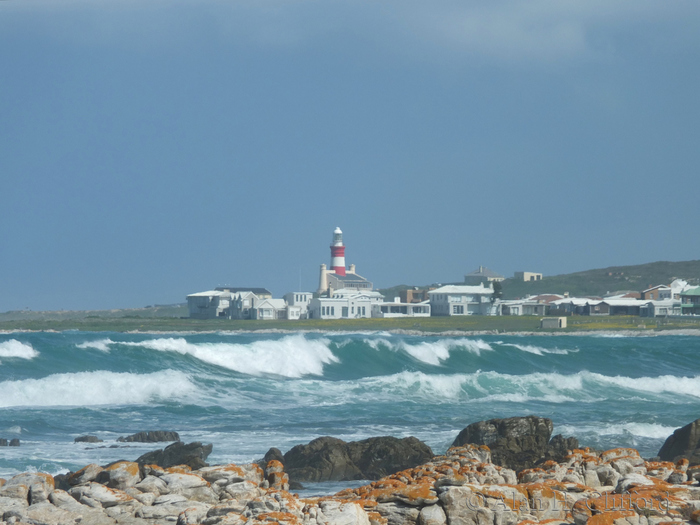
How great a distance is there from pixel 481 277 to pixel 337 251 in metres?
25.2

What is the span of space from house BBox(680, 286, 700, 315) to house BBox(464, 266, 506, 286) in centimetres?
3779

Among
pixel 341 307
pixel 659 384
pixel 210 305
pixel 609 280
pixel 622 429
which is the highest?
pixel 609 280

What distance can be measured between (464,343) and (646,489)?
34952 millimetres

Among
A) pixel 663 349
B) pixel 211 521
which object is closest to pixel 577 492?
pixel 211 521

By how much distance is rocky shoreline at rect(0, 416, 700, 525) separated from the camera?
6703 millimetres

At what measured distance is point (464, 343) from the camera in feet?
138

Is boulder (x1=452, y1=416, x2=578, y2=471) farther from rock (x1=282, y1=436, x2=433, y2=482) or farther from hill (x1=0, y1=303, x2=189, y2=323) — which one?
hill (x1=0, y1=303, x2=189, y2=323)

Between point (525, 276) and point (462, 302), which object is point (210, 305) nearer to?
point (462, 302)

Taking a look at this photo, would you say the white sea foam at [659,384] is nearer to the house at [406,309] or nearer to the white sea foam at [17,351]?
the white sea foam at [17,351]

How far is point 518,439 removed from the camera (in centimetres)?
1342

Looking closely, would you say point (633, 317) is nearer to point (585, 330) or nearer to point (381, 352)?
point (585, 330)

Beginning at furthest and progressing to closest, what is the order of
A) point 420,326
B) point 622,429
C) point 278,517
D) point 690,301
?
point 690,301 → point 420,326 → point 622,429 → point 278,517

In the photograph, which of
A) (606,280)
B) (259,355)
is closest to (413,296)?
(606,280)

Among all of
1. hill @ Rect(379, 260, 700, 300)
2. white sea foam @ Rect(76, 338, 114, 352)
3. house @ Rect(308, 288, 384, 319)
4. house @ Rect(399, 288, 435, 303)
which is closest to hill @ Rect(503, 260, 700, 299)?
hill @ Rect(379, 260, 700, 300)
